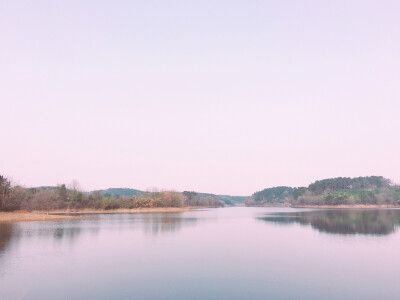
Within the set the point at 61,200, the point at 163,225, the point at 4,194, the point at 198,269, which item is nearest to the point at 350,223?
the point at 163,225

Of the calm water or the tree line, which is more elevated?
the tree line

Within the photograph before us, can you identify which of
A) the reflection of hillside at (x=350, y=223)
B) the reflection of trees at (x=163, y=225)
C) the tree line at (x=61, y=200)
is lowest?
the reflection of hillside at (x=350, y=223)

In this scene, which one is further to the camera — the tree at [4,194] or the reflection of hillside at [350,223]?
the tree at [4,194]

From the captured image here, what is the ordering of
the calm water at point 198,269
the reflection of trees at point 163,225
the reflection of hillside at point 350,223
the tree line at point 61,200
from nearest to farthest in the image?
the calm water at point 198,269 < the reflection of hillside at point 350,223 < the reflection of trees at point 163,225 < the tree line at point 61,200

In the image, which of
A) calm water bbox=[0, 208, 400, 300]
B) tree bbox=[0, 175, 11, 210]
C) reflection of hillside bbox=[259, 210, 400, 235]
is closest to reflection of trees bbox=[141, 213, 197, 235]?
calm water bbox=[0, 208, 400, 300]

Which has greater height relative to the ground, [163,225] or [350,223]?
[163,225]

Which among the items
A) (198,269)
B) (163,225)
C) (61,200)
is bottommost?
(198,269)

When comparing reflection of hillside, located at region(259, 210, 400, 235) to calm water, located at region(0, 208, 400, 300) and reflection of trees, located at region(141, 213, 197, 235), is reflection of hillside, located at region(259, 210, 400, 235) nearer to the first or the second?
calm water, located at region(0, 208, 400, 300)

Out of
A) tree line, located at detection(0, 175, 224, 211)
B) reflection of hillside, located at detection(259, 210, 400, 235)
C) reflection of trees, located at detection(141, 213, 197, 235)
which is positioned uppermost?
tree line, located at detection(0, 175, 224, 211)

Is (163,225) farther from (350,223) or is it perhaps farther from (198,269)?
(198,269)

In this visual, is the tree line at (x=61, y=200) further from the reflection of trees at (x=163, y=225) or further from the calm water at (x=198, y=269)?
the calm water at (x=198, y=269)

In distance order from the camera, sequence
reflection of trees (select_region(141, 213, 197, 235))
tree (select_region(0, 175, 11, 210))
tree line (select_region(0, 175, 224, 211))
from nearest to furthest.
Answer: reflection of trees (select_region(141, 213, 197, 235)) < tree (select_region(0, 175, 11, 210)) < tree line (select_region(0, 175, 224, 211))

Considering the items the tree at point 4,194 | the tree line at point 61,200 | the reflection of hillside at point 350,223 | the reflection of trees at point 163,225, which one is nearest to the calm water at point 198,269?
the reflection of hillside at point 350,223

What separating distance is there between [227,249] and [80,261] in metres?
14.2
